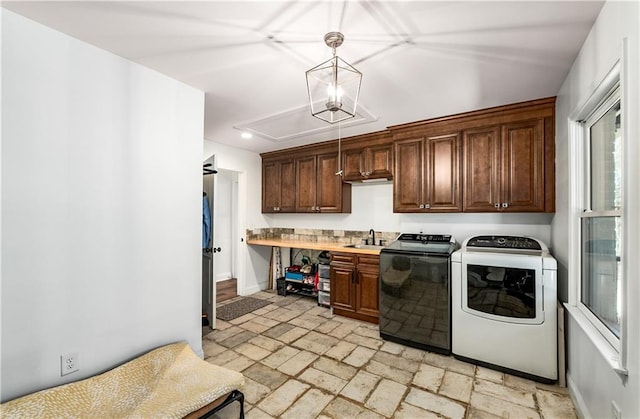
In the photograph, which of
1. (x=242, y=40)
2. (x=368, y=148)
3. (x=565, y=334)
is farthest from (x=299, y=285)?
(x=242, y=40)

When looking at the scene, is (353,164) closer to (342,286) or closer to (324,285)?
(342,286)

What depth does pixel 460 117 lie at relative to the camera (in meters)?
3.00

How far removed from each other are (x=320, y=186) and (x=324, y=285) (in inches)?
57.4

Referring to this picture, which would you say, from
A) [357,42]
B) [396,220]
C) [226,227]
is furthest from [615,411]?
[226,227]

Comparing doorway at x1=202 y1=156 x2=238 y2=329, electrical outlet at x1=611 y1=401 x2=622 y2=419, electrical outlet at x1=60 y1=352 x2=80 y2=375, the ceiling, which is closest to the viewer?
electrical outlet at x1=611 y1=401 x2=622 y2=419

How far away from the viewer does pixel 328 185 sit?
4223 millimetres

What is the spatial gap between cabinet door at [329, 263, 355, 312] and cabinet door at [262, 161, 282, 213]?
5.35 feet

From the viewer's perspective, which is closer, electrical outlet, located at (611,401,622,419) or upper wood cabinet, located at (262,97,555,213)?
electrical outlet, located at (611,401,622,419)

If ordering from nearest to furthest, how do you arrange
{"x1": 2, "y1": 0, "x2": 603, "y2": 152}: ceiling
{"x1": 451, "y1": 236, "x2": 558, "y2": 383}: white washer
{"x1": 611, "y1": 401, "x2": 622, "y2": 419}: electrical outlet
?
{"x1": 611, "y1": 401, "x2": 622, "y2": 419}: electrical outlet
{"x1": 2, "y1": 0, "x2": 603, "y2": 152}: ceiling
{"x1": 451, "y1": 236, "x2": 558, "y2": 383}: white washer

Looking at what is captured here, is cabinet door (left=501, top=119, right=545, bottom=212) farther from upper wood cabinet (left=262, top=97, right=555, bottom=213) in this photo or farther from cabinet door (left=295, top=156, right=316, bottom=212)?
cabinet door (left=295, top=156, right=316, bottom=212)

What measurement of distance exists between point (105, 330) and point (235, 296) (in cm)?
273

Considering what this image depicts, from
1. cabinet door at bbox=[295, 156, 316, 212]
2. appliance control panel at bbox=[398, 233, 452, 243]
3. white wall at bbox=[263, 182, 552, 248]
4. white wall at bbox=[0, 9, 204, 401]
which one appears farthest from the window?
cabinet door at bbox=[295, 156, 316, 212]

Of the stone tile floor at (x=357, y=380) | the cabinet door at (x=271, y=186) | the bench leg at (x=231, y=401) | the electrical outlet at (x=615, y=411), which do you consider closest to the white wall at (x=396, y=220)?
the cabinet door at (x=271, y=186)

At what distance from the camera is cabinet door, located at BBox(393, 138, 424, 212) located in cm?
329
